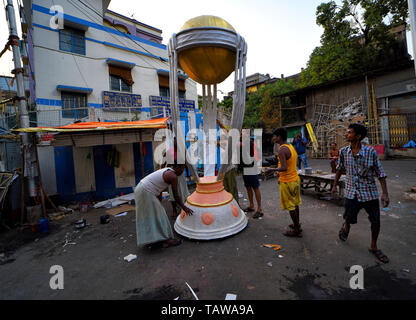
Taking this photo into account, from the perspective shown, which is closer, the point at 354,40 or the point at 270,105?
the point at 354,40

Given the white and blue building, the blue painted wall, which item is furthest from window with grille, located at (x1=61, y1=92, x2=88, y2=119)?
the blue painted wall

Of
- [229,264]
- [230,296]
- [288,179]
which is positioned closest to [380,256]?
[288,179]

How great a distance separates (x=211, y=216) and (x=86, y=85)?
8310 millimetres

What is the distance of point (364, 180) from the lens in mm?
2617

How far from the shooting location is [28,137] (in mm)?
4969

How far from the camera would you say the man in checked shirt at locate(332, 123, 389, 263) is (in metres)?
2.57

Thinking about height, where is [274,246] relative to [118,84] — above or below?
below

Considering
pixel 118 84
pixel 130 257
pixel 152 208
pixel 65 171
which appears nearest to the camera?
pixel 130 257

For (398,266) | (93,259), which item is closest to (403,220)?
(398,266)

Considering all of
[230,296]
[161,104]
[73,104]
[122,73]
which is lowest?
[230,296]

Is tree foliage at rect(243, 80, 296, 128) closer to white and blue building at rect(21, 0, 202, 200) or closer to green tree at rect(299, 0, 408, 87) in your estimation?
green tree at rect(299, 0, 408, 87)

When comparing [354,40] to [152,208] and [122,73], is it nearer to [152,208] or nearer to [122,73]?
[122,73]

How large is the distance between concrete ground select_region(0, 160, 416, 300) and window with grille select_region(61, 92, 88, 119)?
5056 millimetres
